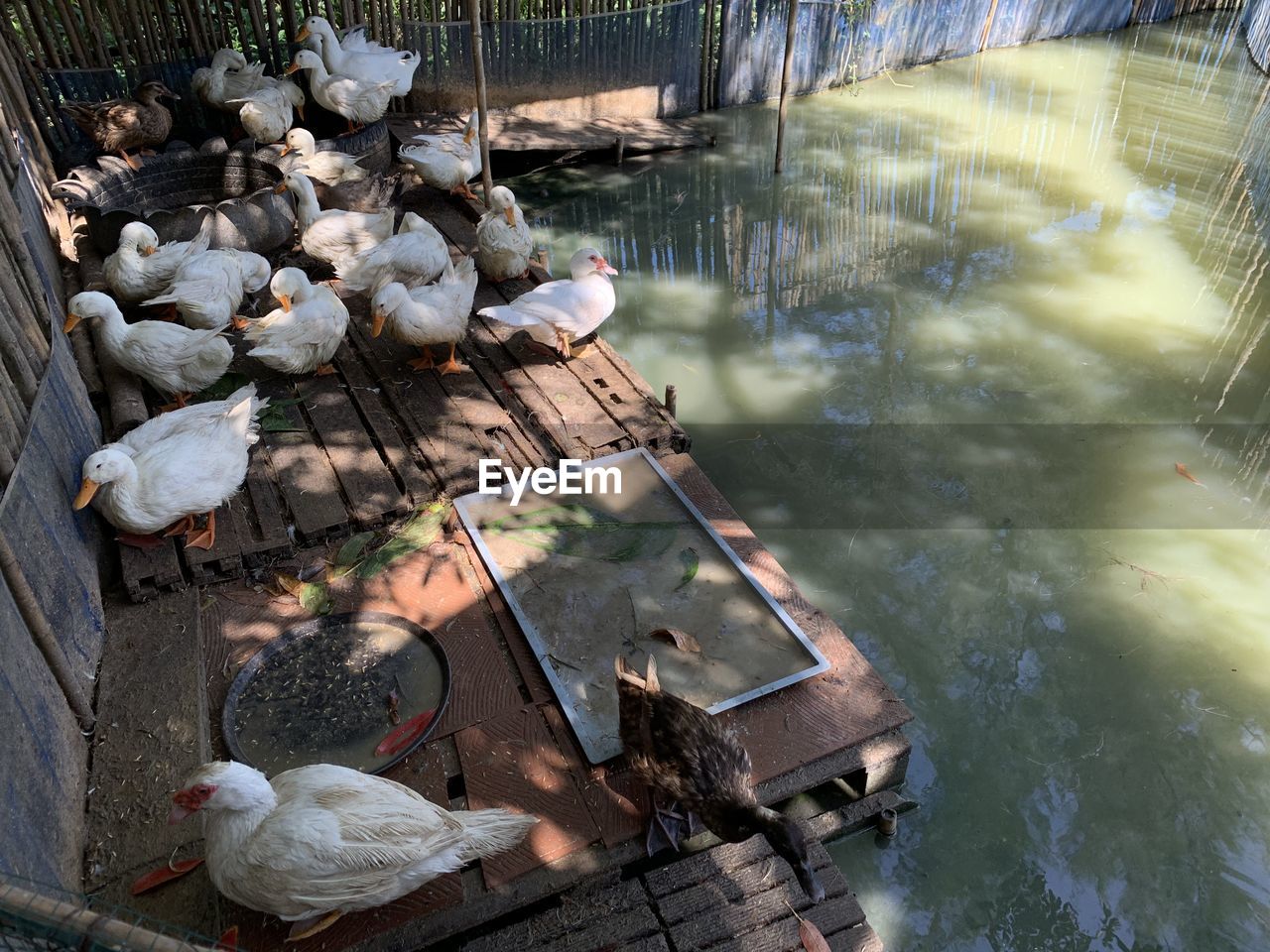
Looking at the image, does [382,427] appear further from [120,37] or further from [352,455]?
[120,37]

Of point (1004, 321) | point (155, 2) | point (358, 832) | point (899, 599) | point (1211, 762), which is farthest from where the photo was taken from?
point (155, 2)

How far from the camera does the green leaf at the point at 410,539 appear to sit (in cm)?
419

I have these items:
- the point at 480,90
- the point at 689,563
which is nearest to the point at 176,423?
the point at 689,563

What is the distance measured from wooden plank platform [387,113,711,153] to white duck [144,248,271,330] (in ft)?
11.7

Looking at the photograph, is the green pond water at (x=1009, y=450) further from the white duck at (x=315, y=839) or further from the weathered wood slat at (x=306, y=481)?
the weathered wood slat at (x=306, y=481)

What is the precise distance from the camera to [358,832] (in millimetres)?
2746

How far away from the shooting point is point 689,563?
422 centimetres

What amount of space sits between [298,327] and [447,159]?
3.00 m

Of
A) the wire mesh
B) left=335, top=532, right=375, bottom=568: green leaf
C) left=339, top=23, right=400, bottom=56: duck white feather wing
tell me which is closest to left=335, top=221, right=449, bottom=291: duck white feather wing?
left=335, top=532, right=375, bottom=568: green leaf

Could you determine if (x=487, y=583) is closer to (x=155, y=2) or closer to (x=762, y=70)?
(x=155, y=2)

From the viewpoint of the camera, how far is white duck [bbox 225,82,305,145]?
7441mm

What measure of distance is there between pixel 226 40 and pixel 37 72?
1631mm

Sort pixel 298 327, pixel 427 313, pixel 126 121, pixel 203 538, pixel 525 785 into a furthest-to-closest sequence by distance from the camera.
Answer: pixel 126 121 → pixel 427 313 → pixel 298 327 → pixel 203 538 → pixel 525 785

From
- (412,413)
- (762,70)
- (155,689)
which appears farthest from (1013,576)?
(762,70)
